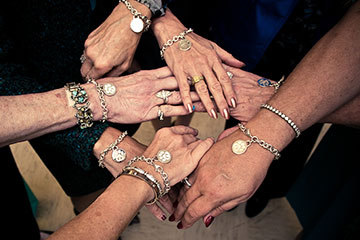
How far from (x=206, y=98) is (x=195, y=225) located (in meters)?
0.99

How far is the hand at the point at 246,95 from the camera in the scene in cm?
108

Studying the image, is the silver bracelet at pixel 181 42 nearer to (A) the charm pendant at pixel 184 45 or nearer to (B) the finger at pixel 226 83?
(A) the charm pendant at pixel 184 45

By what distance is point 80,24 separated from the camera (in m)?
1.13

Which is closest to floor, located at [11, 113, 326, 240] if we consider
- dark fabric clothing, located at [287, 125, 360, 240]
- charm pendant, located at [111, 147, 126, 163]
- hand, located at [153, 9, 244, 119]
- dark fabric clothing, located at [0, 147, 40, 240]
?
dark fabric clothing, located at [287, 125, 360, 240]

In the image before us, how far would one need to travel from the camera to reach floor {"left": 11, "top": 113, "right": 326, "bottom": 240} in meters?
1.69

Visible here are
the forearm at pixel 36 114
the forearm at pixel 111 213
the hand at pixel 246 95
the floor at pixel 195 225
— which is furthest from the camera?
the floor at pixel 195 225

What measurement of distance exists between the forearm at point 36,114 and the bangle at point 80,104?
2 cm

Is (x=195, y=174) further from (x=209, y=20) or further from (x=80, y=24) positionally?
(x=209, y=20)

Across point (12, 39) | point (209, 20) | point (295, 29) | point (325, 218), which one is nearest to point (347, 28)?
point (295, 29)

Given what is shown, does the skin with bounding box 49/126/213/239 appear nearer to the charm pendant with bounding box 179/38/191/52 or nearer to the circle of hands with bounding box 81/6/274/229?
the circle of hands with bounding box 81/6/274/229

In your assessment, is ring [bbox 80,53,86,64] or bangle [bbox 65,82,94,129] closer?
bangle [bbox 65,82,94,129]

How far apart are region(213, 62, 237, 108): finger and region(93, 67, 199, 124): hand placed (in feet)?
0.36

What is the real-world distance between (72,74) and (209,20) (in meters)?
0.73

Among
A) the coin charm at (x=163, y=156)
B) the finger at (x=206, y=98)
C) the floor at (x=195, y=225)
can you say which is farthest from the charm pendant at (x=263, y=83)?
the floor at (x=195, y=225)
